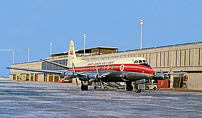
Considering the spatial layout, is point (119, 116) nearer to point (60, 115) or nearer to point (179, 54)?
point (60, 115)

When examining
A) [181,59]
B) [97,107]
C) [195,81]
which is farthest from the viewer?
[181,59]

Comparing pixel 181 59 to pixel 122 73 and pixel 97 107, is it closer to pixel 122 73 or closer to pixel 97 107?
pixel 122 73

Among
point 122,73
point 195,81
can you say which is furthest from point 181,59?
point 122,73

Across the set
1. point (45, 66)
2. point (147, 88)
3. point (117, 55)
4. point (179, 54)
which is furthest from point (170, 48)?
point (45, 66)

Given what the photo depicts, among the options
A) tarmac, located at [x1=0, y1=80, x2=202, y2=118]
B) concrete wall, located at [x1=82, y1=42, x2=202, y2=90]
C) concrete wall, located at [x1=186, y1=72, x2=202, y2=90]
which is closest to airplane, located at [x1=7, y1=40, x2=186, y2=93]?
tarmac, located at [x1=0, y1=80, x2=202, y2=118]

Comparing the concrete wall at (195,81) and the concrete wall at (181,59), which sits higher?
the concrete wall at (181,59)

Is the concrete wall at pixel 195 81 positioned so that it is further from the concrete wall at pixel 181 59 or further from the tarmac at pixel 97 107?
the tarmac at pixel 97 107

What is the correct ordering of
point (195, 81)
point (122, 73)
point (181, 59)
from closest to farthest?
point (122, 73)
point (195, 81)
point (181, 59)

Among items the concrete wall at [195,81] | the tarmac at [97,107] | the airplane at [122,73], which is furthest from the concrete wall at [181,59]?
the tarmac at [97,107]

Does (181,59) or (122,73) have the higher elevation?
(181,59)

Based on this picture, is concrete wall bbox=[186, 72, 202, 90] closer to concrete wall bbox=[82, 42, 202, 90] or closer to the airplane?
concrete wall bbox=[82, 42, 202, 90]

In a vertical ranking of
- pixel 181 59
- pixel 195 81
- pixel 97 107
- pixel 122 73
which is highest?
pixel 181 59

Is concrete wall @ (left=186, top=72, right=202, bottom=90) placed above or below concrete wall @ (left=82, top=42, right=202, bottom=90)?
below

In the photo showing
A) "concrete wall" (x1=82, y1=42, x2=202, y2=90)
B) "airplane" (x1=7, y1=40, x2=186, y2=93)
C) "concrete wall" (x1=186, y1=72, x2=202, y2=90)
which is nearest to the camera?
"airplane" (x1=7, y1=40, x2=186, y2=93)
